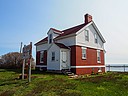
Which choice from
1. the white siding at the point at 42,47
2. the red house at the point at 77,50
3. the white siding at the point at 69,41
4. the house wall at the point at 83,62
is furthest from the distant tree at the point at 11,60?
the house wall at the point at 83,62

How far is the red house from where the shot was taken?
19.8 m

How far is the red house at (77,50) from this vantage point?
64.9 ft

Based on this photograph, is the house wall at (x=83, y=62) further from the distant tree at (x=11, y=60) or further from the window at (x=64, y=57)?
the distant tree at (x=11, y=60)

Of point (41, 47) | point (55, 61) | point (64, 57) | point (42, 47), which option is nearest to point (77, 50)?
point (64, 57)

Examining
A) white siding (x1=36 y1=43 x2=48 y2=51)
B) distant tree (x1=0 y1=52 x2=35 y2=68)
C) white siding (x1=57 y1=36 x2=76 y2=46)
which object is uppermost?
white siding (x1=57 y1=36 x2=76 y2=46)

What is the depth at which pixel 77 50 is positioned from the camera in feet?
65.3

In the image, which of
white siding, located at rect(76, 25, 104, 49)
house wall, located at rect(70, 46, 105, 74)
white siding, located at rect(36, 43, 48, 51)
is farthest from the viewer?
white siding, located at rect(36, 43, 48, 51)

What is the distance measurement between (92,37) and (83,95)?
16.3 m

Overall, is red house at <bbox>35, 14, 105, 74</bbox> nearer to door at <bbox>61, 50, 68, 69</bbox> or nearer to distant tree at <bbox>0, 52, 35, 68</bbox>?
door at <bbox>61, 50, 68, 69</bbox>

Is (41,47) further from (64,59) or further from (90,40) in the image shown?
(90,40)

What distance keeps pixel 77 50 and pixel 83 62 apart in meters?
2.07

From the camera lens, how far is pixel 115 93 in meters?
8.34

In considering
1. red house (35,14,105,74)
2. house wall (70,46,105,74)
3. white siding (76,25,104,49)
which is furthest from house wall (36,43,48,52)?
white siding (76,25,104,49)

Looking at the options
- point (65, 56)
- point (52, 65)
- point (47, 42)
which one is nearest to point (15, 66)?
point (47, 42)
